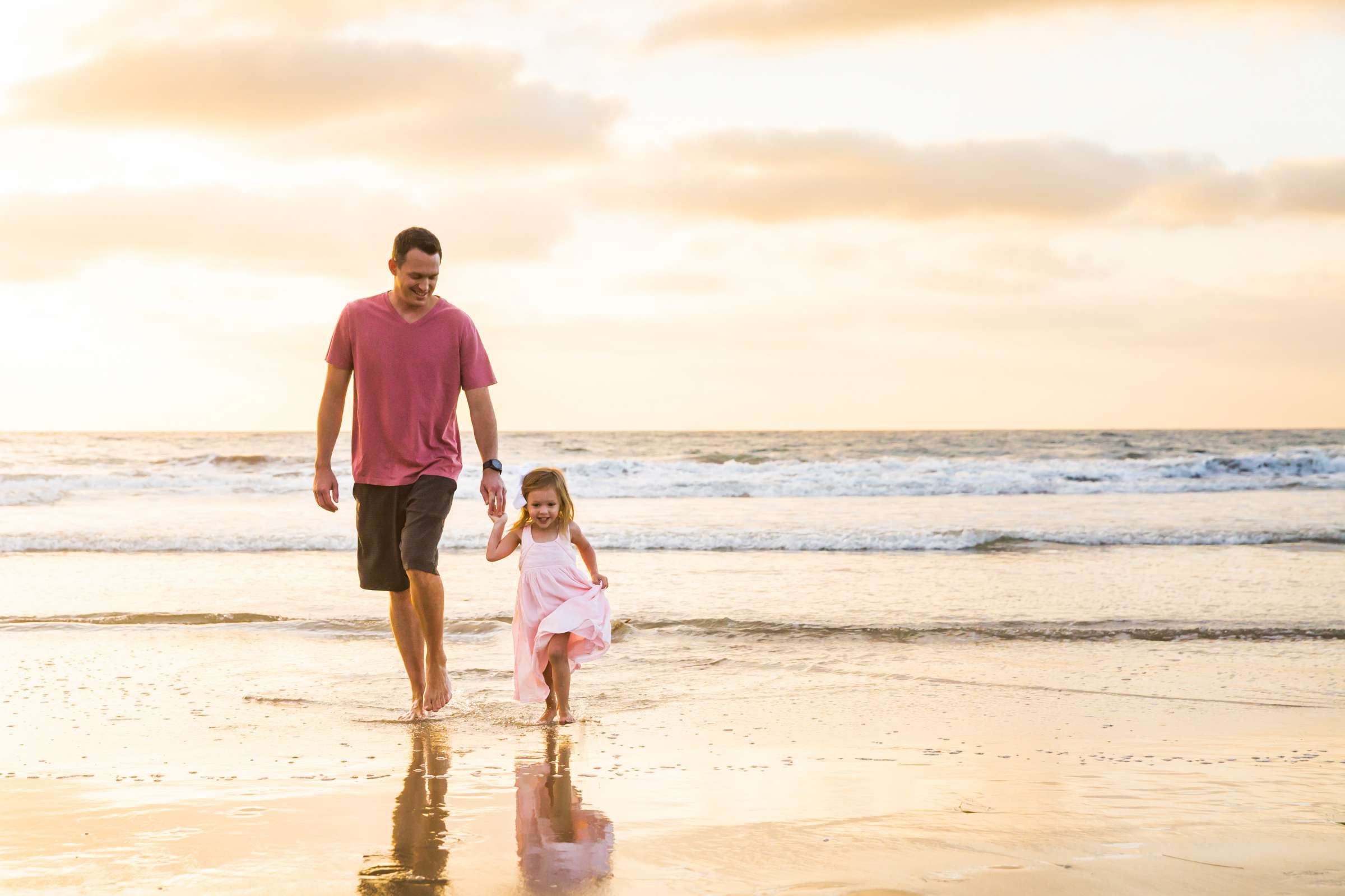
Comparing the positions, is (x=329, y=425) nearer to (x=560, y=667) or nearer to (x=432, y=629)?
(x=432, y=629)

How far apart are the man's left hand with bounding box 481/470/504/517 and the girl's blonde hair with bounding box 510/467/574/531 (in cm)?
21

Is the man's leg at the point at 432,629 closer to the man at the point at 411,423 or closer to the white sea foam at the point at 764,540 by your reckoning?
the man at the point at 411,423

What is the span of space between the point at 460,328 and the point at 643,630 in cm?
273

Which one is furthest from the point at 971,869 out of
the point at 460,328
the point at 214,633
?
the point at 214,633

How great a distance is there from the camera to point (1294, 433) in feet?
192

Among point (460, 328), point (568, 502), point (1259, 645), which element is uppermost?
point (460, 328)

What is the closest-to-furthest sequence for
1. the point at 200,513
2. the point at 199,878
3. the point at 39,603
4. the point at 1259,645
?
the point at 199,878 → the point at 1259,645 → the point at 39,603 → the point at 200,513

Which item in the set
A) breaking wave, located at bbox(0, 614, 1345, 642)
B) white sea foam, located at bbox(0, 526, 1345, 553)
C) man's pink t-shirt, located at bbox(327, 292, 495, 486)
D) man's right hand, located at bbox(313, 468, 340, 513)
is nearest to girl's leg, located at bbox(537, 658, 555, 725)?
man's pink t-shirt, located at bbox(327, 292, 495, 486)

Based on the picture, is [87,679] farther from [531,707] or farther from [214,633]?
[531,707]

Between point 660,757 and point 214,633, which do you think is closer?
point 660,757

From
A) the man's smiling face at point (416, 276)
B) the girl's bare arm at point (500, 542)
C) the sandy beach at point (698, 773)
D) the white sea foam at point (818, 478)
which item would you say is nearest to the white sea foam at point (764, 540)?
the sandy beach at point (698, 773)

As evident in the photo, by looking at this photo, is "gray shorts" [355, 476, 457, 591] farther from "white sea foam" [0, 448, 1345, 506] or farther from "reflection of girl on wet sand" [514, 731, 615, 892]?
"white sea foam" [0, 448, 1345, 506]

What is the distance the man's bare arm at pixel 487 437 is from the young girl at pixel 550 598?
15cm

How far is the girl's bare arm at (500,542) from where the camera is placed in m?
4.63
